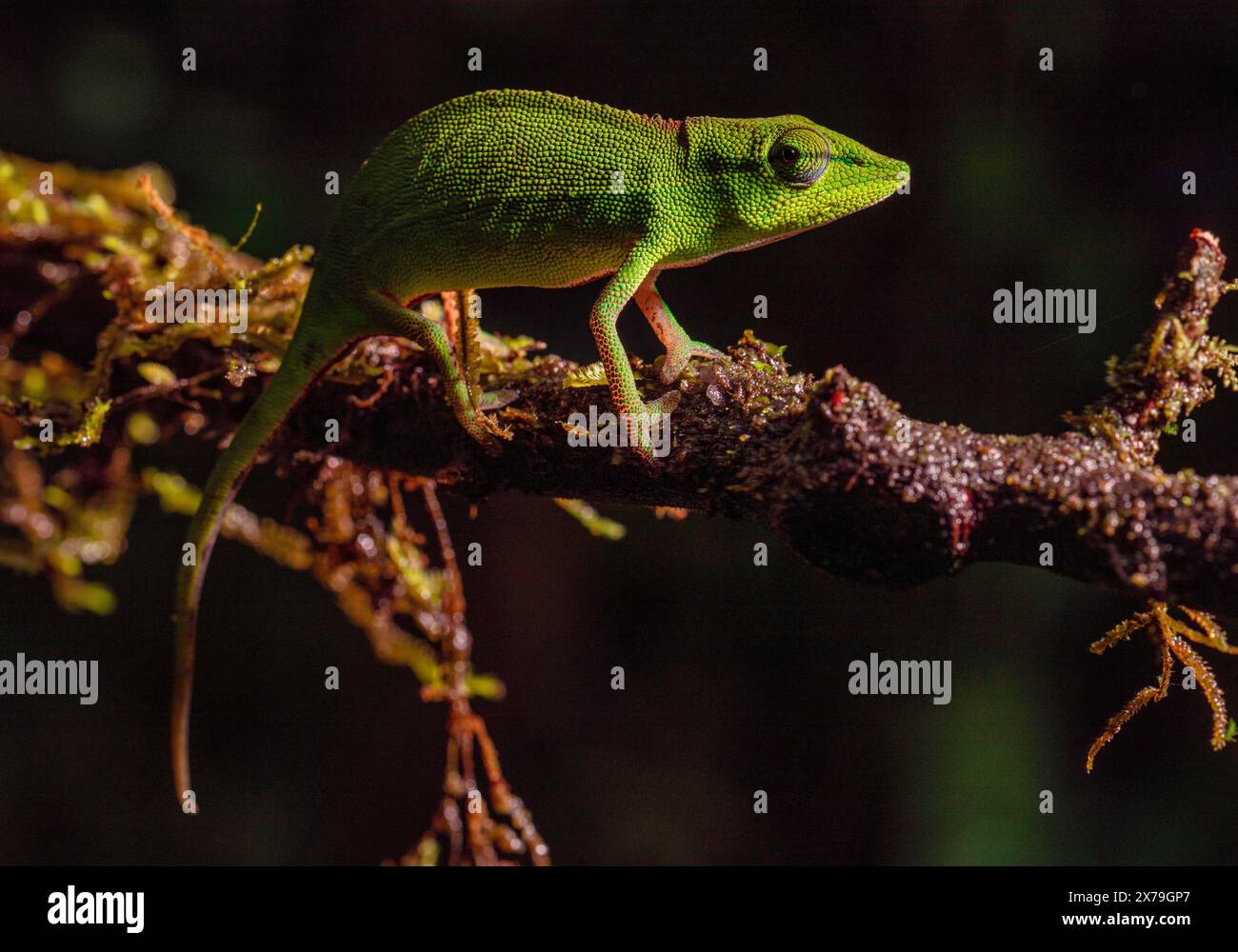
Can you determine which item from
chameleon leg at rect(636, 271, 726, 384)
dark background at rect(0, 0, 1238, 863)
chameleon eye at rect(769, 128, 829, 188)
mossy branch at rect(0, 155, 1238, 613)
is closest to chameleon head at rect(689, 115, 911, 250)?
chameleon eye at rect(769, 128, 829, 188)

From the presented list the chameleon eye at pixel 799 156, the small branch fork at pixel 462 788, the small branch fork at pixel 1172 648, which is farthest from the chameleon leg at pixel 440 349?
the small branch fork at pixel 1172 648

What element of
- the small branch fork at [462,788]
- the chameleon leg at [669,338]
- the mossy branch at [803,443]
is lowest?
the small branch fork at [462,788]

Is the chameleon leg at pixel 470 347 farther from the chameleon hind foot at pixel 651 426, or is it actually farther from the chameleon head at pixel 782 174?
the chameleon head at pixel 782 174

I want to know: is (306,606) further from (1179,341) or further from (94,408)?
(1179,341)

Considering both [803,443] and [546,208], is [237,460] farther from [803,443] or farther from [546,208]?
[803,443]

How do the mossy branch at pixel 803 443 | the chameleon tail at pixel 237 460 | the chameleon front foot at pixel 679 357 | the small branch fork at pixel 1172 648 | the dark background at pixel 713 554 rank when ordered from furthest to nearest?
the dark background at pixel 713 554, the chameleon tail at pixel 237 460, the chameleon front foot at pixel 679 357, the small branch fork at pixel 1172 648, the mossy branch at pixel 803 443

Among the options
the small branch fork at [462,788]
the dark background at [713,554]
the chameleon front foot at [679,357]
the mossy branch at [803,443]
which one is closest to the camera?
the mossy branch at [803,443]

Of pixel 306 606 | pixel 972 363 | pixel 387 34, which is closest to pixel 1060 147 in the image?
pixel 972 363

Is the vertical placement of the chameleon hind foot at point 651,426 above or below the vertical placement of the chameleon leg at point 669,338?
below

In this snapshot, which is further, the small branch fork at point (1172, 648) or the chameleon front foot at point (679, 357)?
the chameleon front foot at point (679, 357)
